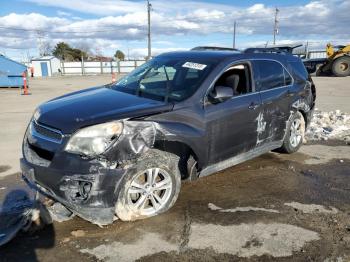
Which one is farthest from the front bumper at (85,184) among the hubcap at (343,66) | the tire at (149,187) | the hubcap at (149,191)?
the hubcap at (343,66)

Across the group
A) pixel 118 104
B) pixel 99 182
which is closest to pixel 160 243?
pixel 99 182

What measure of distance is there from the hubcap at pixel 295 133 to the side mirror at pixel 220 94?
2.23m

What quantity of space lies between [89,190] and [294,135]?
4222 mm

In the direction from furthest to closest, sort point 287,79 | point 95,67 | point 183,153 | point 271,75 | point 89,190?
point 95,67 → point 287,79 → point 271,75 → point 183,153 → point 89,190

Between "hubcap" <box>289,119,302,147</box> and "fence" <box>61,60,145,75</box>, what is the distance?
1607 inches

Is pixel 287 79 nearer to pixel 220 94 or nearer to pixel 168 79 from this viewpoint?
pixel 220 94

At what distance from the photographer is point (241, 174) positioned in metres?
5.69

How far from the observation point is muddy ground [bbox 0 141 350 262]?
3.48 m

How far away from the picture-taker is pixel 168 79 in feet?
16.0

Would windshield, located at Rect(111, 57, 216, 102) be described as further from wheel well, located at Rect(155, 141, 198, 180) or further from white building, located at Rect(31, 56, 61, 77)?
white building, located at Rect(31, 56, 61, 77)

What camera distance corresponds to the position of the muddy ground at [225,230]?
3482 millimetres

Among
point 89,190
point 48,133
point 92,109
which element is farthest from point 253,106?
point 48,133

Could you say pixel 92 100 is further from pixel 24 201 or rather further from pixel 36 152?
pixel 24 201

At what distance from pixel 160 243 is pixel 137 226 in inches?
16.8
